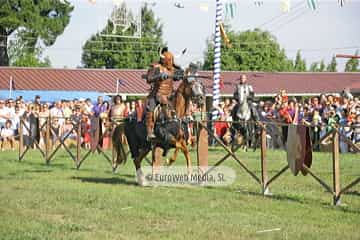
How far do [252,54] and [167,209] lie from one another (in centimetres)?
7246

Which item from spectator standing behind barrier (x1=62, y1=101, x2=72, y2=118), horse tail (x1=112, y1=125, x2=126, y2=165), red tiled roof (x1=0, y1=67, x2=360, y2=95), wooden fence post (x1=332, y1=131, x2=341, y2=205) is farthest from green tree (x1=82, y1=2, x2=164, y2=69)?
wooden fence post (x1=332, y1=131, x2=341, y2=205)

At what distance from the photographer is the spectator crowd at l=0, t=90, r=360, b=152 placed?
2028cm

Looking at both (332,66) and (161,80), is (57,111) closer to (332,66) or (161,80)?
(161,80)

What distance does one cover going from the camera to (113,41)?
2918 inches

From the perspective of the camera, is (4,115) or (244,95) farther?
(4,115)

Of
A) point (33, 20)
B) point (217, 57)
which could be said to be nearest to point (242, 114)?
point (217, 57)

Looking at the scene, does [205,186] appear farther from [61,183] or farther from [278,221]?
[278,221]

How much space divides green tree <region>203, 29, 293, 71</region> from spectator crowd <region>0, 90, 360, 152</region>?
49.7m

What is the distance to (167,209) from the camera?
1081 cm

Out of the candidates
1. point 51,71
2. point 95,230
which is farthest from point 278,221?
point 51,71

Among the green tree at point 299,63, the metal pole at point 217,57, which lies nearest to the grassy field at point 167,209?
the metal pole at point 217,57

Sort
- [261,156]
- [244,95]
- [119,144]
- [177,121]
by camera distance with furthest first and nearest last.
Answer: [244,95] < [119,144] < [177,121] < [261,156]

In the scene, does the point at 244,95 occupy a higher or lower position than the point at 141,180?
higher

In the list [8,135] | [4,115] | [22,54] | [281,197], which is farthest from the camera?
[22,54]
